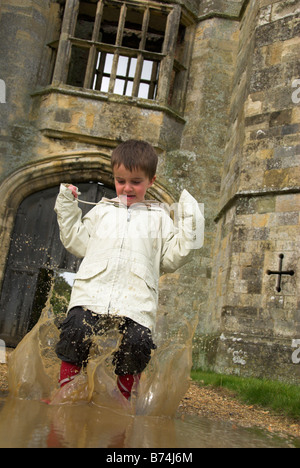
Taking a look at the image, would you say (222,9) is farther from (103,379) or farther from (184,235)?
(103,379)

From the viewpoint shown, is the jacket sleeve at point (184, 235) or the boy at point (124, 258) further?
the jacket sleeve at point (184, 235)

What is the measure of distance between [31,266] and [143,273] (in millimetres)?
5448

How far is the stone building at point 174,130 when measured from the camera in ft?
20.2

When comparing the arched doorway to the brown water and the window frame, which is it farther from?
the brown water

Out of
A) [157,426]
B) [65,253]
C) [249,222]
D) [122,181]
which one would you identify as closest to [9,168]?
[65,253]

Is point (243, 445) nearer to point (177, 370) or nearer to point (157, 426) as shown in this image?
point (157, 426)

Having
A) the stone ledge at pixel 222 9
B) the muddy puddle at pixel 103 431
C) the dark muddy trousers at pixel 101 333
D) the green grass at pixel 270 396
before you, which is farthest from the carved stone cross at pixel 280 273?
the stone ledge at pixel 222 9

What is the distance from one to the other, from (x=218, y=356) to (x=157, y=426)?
402 centimetres

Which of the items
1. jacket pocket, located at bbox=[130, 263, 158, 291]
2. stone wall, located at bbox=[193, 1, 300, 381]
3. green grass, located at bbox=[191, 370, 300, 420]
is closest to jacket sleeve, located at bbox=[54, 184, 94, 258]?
jacket pocket, located at bbox=[130, 263, 158, 291]

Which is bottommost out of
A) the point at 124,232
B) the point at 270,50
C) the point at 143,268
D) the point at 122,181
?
→ the point at 143,268

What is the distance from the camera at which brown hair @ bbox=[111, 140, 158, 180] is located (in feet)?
8.25

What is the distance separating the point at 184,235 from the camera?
248 cm

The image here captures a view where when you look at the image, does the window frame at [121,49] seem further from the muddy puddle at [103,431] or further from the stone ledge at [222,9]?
the muddy puddle at [103,431]

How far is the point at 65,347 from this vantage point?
92.4 inches
